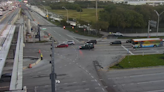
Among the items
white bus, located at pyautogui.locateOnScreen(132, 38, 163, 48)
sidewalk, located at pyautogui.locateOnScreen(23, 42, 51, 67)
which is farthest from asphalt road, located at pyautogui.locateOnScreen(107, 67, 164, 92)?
white bus, located at pyautogui.locateOnScreen(132, 38, 163, 48)

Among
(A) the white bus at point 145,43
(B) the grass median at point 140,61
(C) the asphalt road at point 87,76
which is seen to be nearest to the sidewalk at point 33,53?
(C) the asphalt road at point 87,76

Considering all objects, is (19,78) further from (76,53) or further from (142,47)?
(142,47)

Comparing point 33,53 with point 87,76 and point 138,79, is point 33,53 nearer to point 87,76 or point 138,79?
point 87,76

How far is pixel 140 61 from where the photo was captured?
861 inches

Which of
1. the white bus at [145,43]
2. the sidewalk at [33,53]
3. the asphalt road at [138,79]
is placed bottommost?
the asphalt road at [138,79]

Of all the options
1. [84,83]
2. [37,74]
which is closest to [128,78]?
[84,83]

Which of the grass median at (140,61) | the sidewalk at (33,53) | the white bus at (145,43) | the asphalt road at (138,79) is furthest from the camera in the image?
the white bus at (145,43)

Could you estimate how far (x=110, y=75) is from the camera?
17734mm

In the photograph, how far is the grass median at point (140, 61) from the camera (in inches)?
801

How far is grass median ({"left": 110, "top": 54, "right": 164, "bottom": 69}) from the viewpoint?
20344mm

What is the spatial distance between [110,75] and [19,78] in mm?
9829

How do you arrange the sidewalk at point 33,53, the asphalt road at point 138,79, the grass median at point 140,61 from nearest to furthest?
the asphalt road at point 138,79, the grass median at point 140,61, the sidewalk at point 33,53

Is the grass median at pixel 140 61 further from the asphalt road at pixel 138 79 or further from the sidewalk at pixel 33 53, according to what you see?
the sidewalk at pixel 33 53

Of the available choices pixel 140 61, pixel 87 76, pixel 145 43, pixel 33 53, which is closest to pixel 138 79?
pixel 87 76
